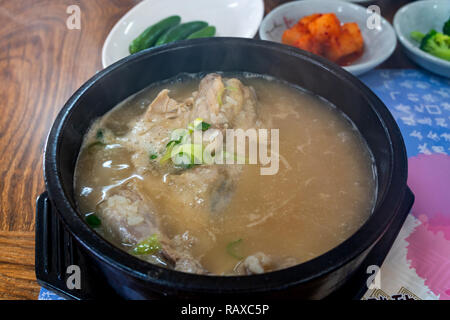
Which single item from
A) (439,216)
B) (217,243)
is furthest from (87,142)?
(439,216)

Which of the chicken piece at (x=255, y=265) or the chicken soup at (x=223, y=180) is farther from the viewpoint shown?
the chicken soup at (x=223, y=180)

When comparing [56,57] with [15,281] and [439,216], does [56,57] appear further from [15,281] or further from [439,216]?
[439,216]

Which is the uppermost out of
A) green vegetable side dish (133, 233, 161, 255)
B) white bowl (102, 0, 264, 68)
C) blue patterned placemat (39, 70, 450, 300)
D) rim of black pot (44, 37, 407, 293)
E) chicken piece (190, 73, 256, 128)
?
white bowl (102, 0, 264, 68)

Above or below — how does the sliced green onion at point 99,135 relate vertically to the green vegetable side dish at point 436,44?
above

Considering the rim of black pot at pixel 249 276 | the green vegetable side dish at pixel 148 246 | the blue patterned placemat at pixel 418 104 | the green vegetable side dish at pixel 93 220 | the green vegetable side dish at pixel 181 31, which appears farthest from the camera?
the green vegetable side dish at pixel 181 31

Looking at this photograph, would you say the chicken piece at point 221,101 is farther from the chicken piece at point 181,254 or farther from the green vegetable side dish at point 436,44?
the green vegetable side dish at point 436,44

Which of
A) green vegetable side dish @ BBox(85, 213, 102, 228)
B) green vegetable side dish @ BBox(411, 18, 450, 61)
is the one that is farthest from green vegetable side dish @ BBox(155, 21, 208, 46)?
green vegetable side dish @ BBox(85, 213, 102, 228)

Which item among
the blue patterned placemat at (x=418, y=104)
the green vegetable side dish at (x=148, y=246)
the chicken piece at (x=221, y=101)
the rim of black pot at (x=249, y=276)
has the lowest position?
the blue patterned placemat at (x=418, y=104)

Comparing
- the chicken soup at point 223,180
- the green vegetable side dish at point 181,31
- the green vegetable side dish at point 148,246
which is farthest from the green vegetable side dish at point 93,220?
the green vegetable side dish at point 181,31

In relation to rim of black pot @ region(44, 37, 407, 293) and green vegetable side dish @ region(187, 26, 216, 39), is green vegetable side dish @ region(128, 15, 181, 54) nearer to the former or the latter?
green vegetable side dish @ region(187, 26, 216, 39)
